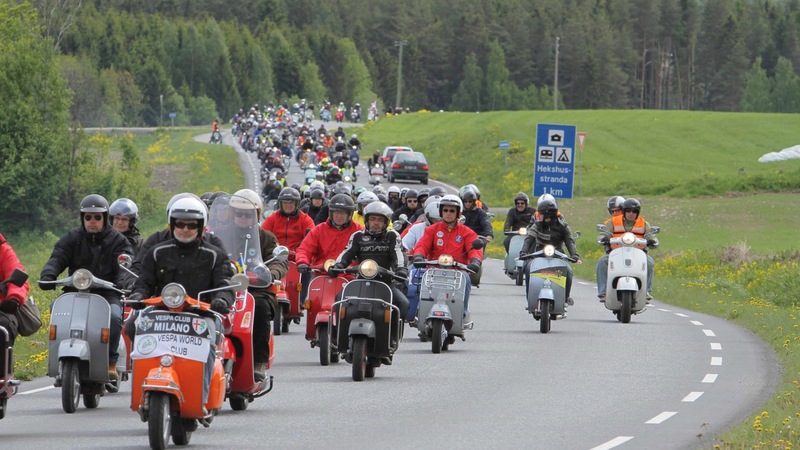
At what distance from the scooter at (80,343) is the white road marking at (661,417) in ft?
14.7

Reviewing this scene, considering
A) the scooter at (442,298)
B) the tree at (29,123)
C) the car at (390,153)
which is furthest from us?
the tree at (29,123)

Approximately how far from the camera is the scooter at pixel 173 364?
1014 centimetres

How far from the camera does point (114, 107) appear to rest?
15100 centimetres

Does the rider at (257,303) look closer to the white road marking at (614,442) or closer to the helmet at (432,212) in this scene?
the white road marking at (614,442)

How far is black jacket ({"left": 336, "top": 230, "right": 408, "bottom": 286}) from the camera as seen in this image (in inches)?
627

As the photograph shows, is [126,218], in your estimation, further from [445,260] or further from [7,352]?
[445,260]

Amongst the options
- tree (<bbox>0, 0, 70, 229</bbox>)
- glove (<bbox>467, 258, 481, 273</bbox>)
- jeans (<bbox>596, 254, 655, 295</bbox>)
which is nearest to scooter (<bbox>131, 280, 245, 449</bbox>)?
glove (<bbox>467, 258, 481, 273</bbox>)

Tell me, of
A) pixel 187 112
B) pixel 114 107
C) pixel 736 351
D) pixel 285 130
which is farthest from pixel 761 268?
pixel 187 112

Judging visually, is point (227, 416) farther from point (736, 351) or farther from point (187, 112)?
point (187, 112)

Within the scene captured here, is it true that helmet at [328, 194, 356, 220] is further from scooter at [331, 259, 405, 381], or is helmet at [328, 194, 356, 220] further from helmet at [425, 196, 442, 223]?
helmet at [425, 196, 442, 223]

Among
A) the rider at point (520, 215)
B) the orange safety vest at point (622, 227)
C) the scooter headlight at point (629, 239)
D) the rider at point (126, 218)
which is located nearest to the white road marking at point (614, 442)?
the rider at point (126, 218)

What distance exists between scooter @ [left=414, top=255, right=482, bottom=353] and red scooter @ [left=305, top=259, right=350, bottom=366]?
1486 mm

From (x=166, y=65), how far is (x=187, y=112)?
46.0 feet

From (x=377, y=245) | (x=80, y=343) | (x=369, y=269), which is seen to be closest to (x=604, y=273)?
(x=377, y=245)
